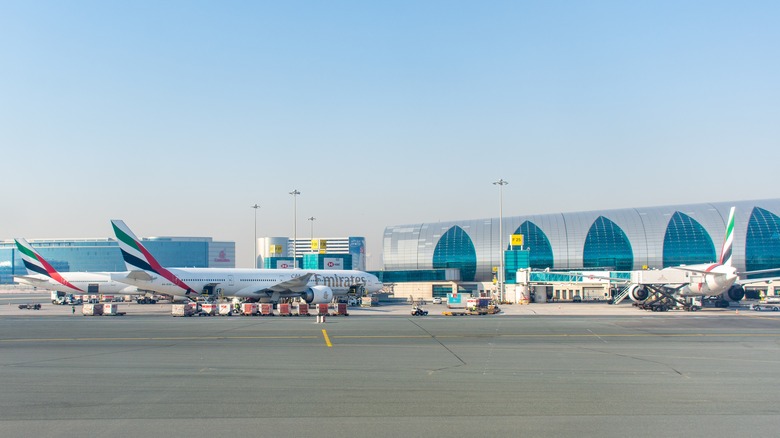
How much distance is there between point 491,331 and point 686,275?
109 feet

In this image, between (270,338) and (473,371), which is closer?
(473,371)

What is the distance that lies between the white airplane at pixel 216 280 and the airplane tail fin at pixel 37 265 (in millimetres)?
13684

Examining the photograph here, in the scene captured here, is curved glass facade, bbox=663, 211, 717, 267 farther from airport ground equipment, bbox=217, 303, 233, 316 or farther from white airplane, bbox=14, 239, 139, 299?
white airplane, bbox=14, 239, 139, 299

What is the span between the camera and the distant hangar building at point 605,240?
100062mm

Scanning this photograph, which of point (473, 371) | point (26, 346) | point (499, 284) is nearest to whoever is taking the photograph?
point (473, 371)

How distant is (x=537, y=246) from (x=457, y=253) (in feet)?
49.4

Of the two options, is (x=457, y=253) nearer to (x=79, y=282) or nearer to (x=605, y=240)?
(x=605, y=240)

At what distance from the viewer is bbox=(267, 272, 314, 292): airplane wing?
63062 mm

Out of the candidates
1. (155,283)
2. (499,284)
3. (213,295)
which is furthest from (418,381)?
(499,284)

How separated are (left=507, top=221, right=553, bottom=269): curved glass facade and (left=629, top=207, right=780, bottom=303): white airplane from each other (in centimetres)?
4823

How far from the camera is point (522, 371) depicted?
2011 centimetres

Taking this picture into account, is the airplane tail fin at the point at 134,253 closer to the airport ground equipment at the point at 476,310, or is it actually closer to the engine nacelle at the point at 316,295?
the engine nacelle at the point at 316,295

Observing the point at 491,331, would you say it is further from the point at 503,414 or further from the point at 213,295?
the point at 213,295

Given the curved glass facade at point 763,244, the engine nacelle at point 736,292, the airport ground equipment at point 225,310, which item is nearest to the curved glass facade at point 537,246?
the curved glass facade at point 763,244
